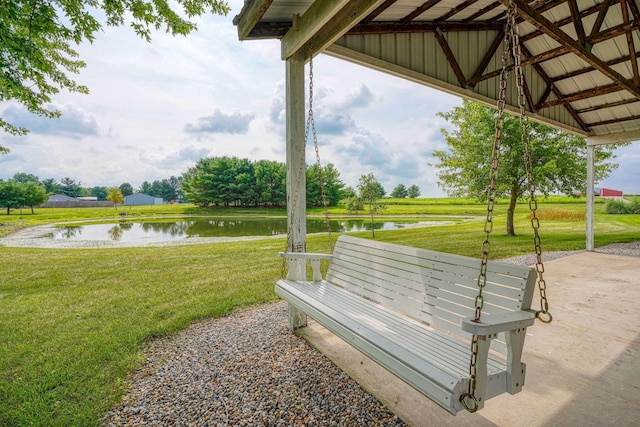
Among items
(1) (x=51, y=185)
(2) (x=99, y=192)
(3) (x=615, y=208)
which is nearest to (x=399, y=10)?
(3) (x=615, y=208)

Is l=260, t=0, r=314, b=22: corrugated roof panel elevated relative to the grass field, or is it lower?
elevated

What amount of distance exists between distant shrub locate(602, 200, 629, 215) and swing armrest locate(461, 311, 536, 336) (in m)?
23.8

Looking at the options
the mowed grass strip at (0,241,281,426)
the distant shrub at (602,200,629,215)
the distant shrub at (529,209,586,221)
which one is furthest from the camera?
the distant shrub at (529,209,586,221)

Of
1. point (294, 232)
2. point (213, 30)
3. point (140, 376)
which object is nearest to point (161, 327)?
point (140, 376)

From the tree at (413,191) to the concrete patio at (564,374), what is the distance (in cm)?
5701

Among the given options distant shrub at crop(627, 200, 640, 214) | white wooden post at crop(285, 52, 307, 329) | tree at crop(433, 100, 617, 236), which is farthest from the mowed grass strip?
distant shrub at crop(627, 200, 640, 214)

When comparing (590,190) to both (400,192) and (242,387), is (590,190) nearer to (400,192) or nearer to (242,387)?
(242,387)

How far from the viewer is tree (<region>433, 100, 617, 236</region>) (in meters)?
11.3

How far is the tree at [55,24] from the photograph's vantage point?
11.5 ft

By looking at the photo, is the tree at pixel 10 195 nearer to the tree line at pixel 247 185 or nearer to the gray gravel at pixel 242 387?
the tree line at pixel 247 185

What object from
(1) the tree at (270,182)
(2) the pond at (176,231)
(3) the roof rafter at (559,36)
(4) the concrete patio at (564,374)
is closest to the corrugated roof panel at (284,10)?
(3) the roof rafter at (559,36)

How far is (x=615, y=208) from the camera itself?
1966 cm

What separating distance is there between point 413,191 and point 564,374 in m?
61.1

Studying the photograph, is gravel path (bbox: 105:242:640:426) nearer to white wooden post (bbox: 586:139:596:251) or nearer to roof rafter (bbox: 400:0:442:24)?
roof rafter (bbox: 400:0:442:24)
